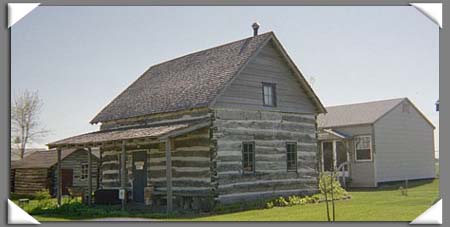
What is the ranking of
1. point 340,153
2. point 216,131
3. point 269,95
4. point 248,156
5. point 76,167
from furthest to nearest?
point 340,153 → point 76,167 → point 269,95 → point 248,156 → point 216,131

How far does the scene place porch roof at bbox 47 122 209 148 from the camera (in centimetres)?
1452

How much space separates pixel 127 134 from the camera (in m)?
16.0

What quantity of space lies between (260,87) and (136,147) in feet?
13.8

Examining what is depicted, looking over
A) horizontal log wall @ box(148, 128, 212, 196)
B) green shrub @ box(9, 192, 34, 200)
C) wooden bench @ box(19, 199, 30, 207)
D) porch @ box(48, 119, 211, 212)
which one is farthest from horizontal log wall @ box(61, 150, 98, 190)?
wooden bench @ box(19, 199, 30, 207)

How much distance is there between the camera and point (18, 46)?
13.2 meters

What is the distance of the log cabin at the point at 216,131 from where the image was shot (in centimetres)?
1559

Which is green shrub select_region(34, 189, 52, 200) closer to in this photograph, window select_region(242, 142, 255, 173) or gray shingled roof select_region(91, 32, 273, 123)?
gray shingled roof select_region(91, 32, 273, 123)

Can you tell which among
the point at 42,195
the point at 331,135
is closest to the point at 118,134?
the point at 42,195

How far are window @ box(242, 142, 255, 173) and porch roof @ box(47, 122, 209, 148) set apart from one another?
168cm

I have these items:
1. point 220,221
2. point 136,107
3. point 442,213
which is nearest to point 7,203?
point 220,221

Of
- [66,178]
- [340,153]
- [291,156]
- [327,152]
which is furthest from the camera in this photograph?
[327,152]

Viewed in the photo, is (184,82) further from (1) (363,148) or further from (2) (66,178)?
(1) (363,148)

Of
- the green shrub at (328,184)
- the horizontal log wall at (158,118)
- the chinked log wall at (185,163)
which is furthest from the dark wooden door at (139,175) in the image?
the green shrub at (328,184)

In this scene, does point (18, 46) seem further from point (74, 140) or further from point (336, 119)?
point (336, 119)
